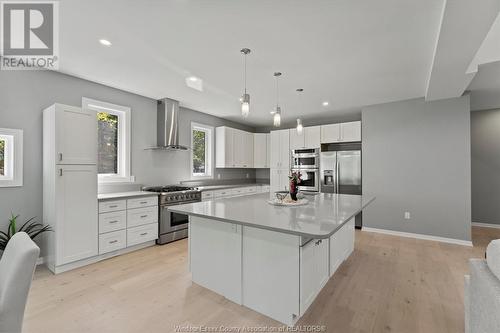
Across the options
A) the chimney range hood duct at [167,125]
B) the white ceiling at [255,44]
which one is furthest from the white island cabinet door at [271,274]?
the chimney range hood duct at [167,125]

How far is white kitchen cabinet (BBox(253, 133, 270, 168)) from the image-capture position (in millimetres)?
6332

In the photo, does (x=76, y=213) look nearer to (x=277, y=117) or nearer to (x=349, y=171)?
(x=277, y=117)

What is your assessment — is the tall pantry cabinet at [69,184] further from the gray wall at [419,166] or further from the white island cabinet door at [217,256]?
the gray wall at [419,166]

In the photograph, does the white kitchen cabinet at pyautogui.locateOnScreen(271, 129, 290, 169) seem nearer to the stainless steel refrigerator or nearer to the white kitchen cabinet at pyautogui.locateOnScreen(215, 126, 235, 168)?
the stainless steel refrigerator

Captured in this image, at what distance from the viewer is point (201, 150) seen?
5.33m

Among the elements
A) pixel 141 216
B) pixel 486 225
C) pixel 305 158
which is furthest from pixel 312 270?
pixel 486 225

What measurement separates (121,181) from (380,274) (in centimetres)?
397

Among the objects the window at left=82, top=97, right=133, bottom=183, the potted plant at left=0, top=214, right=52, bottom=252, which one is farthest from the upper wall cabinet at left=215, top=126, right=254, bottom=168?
the potted plant at left=0, top=214, right=52, bottom=252

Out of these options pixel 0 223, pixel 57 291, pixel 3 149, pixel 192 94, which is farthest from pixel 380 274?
pixel 3 149

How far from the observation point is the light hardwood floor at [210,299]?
1846 millimetres

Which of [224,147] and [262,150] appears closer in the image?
[224,147]

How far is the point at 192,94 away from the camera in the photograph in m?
3.92

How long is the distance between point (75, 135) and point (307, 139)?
A: 4398mm

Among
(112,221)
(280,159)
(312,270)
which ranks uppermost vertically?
(280,159)
